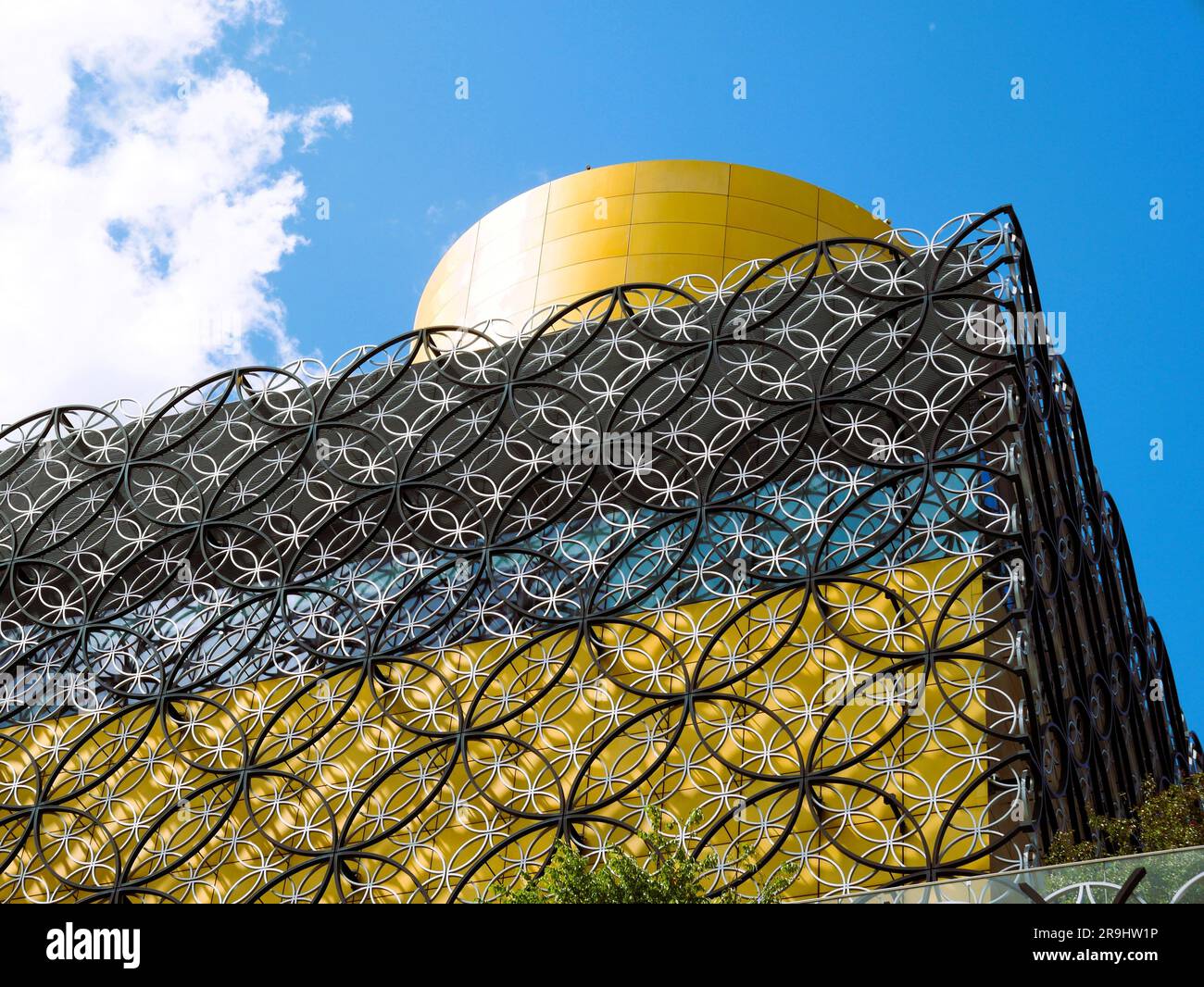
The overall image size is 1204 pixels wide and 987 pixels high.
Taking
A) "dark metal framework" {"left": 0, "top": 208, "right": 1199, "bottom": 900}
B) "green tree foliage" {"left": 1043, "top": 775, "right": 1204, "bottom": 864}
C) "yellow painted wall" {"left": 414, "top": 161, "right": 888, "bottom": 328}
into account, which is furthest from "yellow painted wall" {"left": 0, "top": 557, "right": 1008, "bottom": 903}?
"yellow painted wall" {"left": 414, "top": 161, "right": 888, "bottom": 328}

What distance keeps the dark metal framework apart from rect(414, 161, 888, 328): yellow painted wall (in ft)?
20.3

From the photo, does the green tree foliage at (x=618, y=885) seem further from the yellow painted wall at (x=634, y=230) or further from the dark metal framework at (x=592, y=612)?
the yellow painted wall at (x=634, y=230)

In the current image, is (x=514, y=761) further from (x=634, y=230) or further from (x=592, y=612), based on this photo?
(x=634, y=230)

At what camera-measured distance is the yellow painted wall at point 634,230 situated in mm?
25141

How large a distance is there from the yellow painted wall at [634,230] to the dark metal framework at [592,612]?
20.3 ft

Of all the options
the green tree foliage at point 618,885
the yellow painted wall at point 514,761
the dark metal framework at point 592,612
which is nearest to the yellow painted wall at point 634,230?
the dark metal framework at point 592,612

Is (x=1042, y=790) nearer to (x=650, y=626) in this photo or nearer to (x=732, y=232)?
(x=650, y=626)

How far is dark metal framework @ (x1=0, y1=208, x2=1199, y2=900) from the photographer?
15.0 metres

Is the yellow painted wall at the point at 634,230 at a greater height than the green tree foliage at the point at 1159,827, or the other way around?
the yellow painted wall at the point at 634,230

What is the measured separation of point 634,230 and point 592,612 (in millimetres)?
10836

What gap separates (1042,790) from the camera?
1404 centimetres

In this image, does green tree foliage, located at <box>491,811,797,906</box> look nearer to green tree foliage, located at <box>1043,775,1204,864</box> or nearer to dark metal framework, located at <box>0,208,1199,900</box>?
dark metal framework, located at <box>0,208,1199,900</box>
